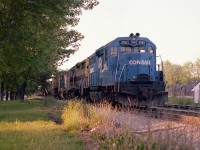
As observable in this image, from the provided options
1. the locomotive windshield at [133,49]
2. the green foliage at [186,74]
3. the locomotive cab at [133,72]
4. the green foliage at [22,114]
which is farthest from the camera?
the green foliage at [186,74]

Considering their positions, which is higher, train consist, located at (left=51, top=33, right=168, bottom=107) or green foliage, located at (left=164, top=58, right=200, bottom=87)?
green foliage, located at (left=164, top=58, right=200, bottom=87)

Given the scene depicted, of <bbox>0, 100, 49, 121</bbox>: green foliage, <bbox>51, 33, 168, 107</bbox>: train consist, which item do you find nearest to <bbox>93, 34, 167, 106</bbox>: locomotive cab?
<bbox>51, 33, 168, 107</bbox>: train consist

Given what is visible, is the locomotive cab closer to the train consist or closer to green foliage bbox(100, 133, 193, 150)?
the train consist

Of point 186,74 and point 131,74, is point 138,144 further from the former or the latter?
point 186,74

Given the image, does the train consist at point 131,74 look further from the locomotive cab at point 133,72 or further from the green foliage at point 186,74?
the green foliage at point 186,74

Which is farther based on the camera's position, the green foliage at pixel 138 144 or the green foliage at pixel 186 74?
the green foliage at pixel 186 74

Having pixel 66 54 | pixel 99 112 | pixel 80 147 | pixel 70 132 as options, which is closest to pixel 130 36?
pixel 99 112

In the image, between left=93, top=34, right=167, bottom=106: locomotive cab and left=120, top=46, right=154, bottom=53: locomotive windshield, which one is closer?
left=93, top=34, right=167, bottom=106: locomotive cab

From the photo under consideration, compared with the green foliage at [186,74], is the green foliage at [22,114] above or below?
below

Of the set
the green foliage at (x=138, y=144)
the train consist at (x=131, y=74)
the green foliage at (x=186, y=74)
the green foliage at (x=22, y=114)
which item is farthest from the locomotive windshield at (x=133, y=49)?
the green foliage at (x=186, y=74)

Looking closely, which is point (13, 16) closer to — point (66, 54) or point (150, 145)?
point (150, 145)

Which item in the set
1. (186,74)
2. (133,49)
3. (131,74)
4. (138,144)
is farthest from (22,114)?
(186,74)

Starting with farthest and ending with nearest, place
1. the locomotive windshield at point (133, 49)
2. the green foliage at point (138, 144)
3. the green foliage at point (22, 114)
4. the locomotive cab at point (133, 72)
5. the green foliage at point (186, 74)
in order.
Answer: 1. the green foliage at point (186, 74)
2. the locomotive windshield at point (133, 49)
3. the locomotive cab at point (133, 72)
4. the green foliage at point (22, 114)
5. the green foliage at point (138, 144)

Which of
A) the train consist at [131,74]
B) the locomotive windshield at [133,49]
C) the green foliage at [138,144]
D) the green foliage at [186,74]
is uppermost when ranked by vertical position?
the green foliage at [186,74]
